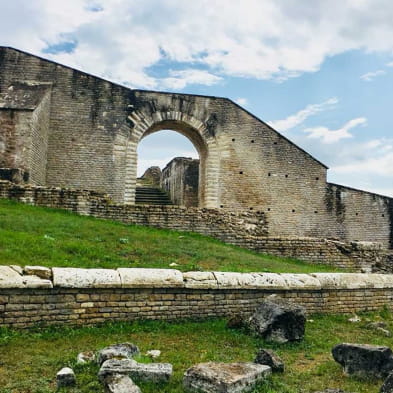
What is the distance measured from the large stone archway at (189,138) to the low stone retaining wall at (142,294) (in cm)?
1192

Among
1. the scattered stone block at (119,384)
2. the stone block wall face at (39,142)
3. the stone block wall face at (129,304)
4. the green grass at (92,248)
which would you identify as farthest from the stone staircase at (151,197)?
the scattered stone block at (119,384)

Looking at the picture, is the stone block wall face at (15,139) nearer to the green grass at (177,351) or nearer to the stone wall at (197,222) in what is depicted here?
the stone wall at (197,222)

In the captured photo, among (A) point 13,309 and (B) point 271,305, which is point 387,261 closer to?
(B) point 271,305

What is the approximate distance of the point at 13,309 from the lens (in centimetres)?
507

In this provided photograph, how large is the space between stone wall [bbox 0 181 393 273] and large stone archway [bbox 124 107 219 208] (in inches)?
171

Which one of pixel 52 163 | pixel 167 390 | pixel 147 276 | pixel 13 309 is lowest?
pixel 167 390

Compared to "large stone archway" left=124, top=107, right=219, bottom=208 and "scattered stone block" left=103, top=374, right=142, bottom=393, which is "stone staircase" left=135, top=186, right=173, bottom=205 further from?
"scattered stone block" left=103, top=374, right=142, bottom=393

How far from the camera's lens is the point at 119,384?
11.8 ft

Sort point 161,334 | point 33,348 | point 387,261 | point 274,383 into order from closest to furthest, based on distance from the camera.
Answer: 1. point 274,383
2. point 33,348
3. point 161,334
4. point 387,261

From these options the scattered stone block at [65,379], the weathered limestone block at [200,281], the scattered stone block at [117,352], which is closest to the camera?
the scattered stone block at [65,379]

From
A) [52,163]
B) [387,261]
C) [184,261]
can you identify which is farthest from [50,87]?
[387,261]

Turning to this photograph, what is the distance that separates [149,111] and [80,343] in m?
14.6

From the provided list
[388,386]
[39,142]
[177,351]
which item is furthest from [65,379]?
[39,142]

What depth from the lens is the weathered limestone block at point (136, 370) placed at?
385 centimetres
